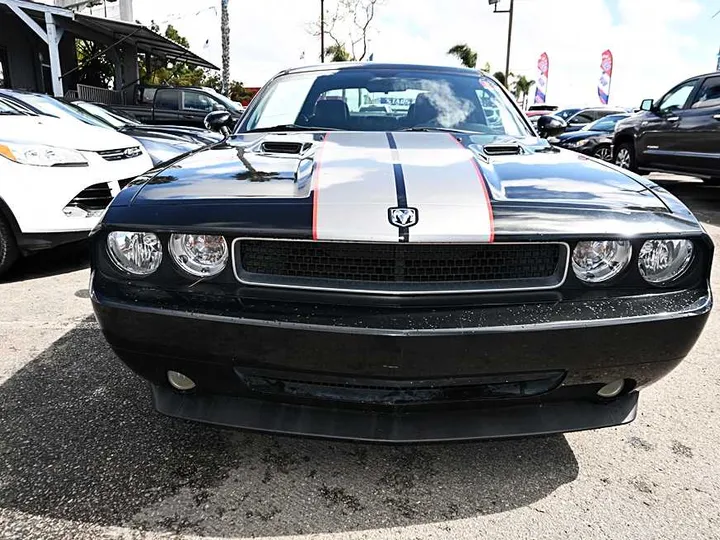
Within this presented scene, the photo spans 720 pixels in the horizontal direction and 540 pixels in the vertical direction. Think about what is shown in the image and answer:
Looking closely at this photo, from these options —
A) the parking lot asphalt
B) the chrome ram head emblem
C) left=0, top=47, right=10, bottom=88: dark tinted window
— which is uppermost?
left=0, top=47, right=10, bottom=88: dark tinted window

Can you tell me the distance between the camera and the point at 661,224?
1.59 m

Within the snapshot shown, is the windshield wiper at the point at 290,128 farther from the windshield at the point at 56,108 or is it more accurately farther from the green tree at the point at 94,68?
the green tree at the point at 94,68

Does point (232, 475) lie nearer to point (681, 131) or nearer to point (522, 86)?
point (681, 131)

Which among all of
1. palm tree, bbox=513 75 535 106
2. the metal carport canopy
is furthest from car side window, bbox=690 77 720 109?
palm tree, bbox=513 75 535 106

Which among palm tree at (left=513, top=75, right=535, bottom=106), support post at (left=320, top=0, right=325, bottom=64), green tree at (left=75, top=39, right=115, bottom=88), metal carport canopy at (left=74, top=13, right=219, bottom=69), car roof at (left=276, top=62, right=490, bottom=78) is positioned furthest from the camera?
palm tree at (left=513, top=75, right=535, bottom=106)

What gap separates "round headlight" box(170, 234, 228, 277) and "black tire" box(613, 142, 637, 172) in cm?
834

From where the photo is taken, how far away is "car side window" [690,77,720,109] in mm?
6938

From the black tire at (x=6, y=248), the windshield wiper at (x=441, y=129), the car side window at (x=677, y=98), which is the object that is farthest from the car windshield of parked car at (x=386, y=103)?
the car side window at (x=677, y=98)

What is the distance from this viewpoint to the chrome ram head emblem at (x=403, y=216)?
147cm

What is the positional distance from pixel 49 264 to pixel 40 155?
96 cm

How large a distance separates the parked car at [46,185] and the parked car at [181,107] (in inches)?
255

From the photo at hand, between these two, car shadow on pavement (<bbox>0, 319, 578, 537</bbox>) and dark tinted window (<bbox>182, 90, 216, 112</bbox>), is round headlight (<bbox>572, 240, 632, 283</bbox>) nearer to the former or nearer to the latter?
car shadow on pavement (<bbox>0, 319, 578, 537</bbox>)

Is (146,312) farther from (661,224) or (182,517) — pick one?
(661,224)

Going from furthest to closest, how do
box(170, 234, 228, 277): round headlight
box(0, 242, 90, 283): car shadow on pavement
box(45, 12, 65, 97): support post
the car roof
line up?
box(45, 12, 65, 97): support post < box(0, 242, 90, 283): car shadow on pavement < the car roof < box(170, 234, 228, 277): round headlight
